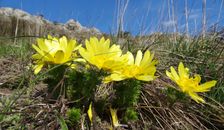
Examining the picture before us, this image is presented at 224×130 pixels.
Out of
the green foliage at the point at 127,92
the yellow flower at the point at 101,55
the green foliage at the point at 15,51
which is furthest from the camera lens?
the green foliage at the point at 15,51

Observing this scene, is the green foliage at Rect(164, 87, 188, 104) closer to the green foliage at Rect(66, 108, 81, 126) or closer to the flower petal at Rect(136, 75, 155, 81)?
the flower petal at Rect(136, 75, 155, 81)

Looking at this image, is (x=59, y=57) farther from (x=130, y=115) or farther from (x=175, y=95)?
(x=175, y=95)

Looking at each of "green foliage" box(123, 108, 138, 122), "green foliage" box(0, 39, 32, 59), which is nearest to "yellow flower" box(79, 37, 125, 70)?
"green foliage" box(123, 108, 138, 122)

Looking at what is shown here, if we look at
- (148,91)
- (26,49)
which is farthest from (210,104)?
(26,49)

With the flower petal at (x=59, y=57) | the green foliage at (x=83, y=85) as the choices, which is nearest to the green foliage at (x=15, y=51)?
the green foliage at (x=83, y=85)

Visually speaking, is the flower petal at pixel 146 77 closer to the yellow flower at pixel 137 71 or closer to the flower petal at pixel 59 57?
the yellow flower at pixel 137 71

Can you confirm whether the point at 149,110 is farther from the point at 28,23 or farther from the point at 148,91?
the point at 28,23

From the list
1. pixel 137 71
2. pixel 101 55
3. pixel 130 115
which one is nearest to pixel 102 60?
pixel 101 55
